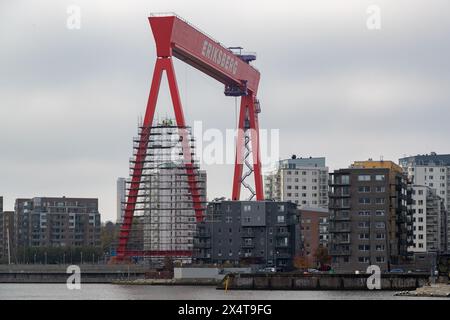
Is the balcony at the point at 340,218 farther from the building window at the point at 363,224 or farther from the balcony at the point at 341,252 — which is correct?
the balcony at the point at 341,252

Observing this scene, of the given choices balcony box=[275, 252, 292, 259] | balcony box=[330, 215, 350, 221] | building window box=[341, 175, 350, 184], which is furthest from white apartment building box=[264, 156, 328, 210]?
building window box=[341, 175, 350, 184]

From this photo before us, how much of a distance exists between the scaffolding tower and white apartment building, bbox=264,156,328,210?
118 feet

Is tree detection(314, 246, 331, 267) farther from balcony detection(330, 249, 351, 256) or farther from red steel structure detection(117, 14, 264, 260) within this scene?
balcony detection(330, 249, 351, 256)

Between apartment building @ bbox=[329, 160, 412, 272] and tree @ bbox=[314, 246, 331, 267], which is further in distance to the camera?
tree @ bbox=[314, 246, 331, 267]

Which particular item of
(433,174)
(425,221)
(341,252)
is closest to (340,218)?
(341,252)

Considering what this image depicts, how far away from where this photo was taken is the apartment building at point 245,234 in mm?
81750

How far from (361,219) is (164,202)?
56.5ft

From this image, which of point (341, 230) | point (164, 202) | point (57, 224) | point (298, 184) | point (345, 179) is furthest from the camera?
point (298, 184)

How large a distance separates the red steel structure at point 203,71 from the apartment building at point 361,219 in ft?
32.5

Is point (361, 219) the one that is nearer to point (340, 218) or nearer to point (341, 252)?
point (340, 218)

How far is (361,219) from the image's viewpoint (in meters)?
74.4

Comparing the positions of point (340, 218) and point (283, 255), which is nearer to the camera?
point (340, 218)

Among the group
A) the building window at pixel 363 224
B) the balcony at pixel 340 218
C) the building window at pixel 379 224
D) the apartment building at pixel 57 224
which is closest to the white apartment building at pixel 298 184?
the apartment building at pixel 57 224

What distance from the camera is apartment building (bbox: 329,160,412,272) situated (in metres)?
73.9
